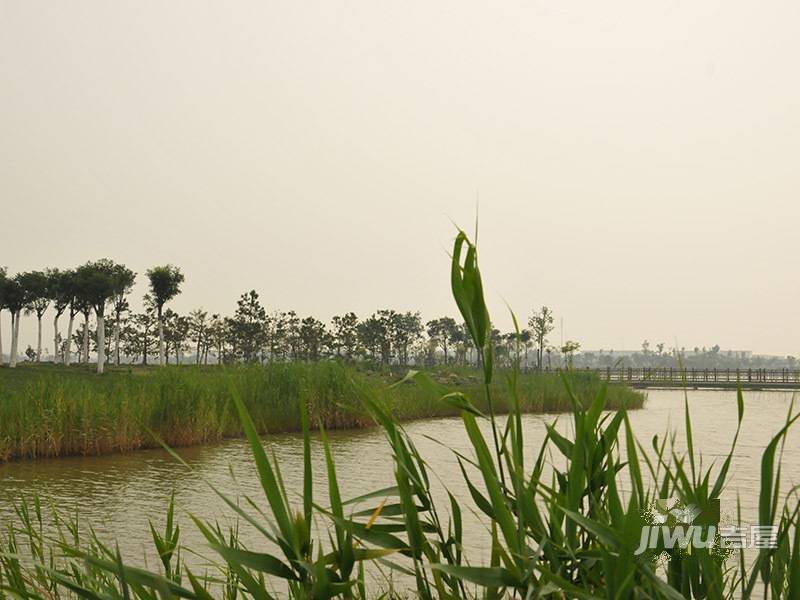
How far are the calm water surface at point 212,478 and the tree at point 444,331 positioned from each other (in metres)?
67.6

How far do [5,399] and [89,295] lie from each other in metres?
33.6

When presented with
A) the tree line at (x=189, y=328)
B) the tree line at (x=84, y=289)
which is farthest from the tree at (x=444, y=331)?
the tree line at (x=84, y=289)

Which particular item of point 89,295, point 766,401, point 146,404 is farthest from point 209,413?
point 89,295

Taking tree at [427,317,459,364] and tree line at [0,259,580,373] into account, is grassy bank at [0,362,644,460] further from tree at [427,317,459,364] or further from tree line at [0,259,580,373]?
tree at [427,317,459,364]

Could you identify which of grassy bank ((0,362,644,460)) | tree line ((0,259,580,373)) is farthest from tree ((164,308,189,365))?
grassy bank ((0,362,644,460))

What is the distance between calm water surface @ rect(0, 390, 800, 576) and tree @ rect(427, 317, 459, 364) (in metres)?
67.6

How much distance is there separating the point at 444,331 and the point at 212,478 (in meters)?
74.9

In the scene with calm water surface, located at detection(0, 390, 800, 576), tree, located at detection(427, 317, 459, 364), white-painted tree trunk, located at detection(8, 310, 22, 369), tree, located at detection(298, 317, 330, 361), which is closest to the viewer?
calm water surface, located at detection(0, 390, 800, 576)

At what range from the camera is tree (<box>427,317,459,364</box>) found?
8400 cm

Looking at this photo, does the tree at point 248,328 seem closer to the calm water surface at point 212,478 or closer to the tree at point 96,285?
the tree at point 96,285

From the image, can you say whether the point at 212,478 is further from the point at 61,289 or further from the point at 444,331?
the point at 444,331

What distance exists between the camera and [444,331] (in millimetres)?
84125

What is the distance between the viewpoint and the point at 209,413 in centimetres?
1343

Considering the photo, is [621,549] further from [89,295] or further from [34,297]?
[34,297]
